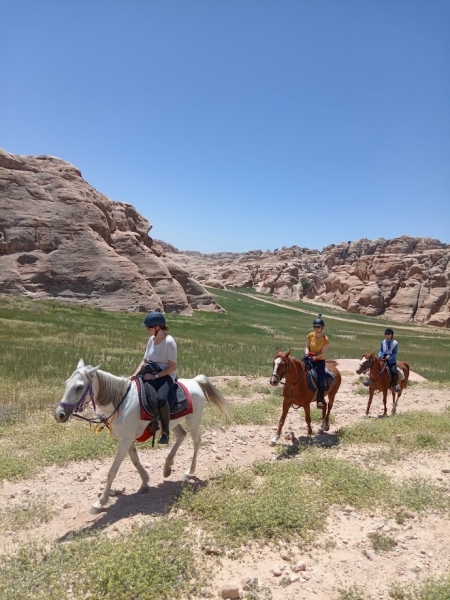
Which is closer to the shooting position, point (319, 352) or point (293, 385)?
point (293, 385)

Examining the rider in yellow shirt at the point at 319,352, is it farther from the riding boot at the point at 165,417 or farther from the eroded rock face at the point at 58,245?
the eroded rock face at the point at 58,245

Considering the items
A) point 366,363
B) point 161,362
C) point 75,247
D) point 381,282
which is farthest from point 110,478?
point 381,282

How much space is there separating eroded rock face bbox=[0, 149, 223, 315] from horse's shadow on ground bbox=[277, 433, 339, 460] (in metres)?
35.6

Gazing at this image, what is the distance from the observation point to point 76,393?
595 cm

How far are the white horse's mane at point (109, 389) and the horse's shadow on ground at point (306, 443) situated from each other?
4.11 metres

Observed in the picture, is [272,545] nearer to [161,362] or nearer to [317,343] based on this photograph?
[161,362]

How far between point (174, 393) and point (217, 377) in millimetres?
11250

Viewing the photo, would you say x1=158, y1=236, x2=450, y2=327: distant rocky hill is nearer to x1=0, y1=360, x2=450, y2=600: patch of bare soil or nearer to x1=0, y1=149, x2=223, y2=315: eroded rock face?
x1=0, y1=149, x2=223, y2=315: eroded rock face

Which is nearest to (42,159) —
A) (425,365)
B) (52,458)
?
(425,365)

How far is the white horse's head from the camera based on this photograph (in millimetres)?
5785

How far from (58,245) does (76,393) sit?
42.2 meters

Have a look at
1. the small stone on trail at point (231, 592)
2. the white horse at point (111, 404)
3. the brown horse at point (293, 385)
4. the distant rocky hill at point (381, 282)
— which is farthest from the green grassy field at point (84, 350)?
the distant rocky hill at point (381, 282)

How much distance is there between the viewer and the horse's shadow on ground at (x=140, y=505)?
6.07 m

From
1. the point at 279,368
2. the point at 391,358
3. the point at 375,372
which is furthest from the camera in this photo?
the point at 391,358
